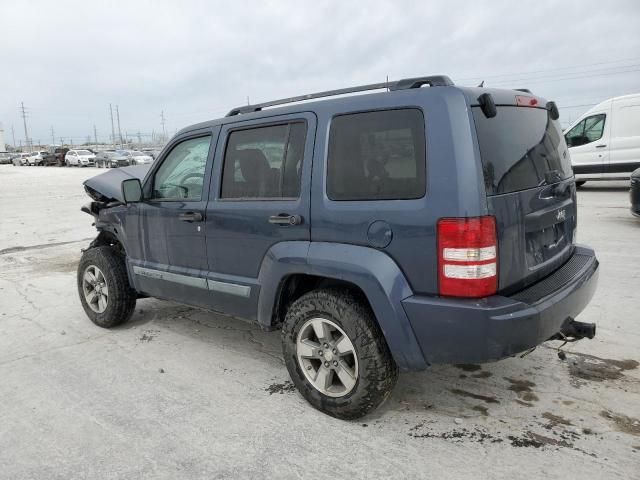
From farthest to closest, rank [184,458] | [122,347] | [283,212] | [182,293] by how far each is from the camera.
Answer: [122,347] → [182,293] → [283,212] → [184,458]

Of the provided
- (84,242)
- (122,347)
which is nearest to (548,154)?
(122,347)

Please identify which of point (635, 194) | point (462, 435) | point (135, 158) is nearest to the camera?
point (462, 435)

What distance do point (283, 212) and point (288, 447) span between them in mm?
1355

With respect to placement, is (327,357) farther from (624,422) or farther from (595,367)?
(595,367)

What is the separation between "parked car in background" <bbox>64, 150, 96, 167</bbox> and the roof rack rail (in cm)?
4889

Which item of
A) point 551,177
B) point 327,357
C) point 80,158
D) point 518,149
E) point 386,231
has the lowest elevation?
point 327,357

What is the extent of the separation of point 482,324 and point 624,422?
3.80ft

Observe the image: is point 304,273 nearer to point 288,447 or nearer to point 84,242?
point 288,447

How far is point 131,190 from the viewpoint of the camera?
13.3ft

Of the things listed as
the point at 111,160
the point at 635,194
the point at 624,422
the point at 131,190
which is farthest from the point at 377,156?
the point at 111,160

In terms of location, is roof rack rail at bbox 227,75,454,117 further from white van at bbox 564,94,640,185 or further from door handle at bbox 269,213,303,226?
white van at bbox 564,94,640,185

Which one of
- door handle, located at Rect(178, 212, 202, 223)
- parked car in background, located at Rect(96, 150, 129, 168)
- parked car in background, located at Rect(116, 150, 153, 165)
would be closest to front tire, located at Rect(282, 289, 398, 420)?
door handle, located at Rect(178, 212, 202, 223)

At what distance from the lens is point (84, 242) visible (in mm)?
9297

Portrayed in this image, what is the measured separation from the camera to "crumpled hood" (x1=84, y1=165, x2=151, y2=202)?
4.55 metres
